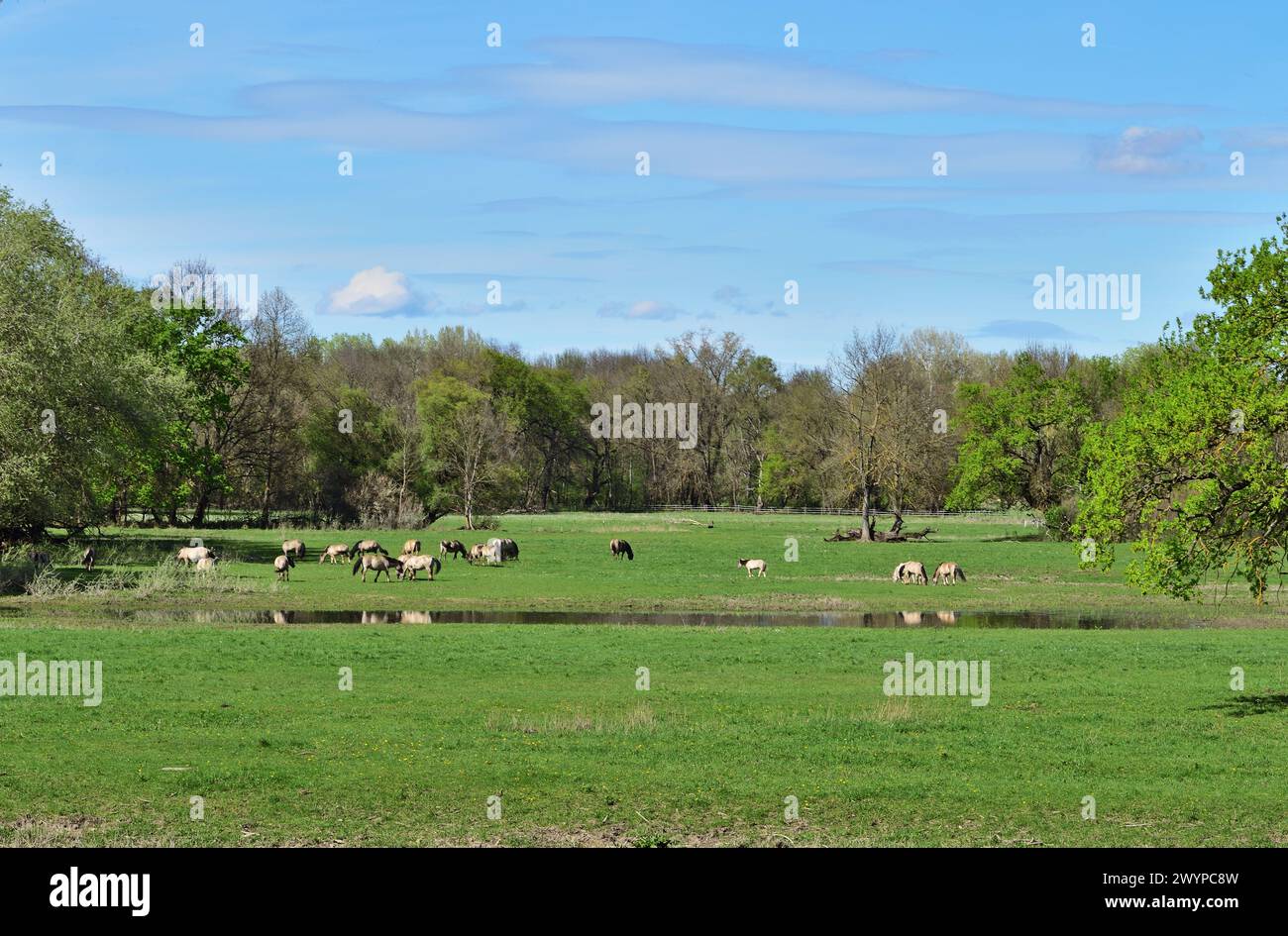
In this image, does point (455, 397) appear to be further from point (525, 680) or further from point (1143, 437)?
point (1143, 437)

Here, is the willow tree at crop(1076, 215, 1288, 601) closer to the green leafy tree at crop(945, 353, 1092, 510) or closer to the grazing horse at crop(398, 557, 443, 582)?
the grazing horse at crop(398, 557, 443, 582)

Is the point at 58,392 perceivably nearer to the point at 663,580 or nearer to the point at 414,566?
the point at 414,566

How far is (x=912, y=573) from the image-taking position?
5931cm

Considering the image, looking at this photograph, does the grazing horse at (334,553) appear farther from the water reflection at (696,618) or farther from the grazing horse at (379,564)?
the water reflection at (696,618)

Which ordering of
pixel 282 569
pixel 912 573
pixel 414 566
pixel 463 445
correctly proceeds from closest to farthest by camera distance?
pixel 282 569
pixel 414 566
pixel 912 573
pixel 463 445

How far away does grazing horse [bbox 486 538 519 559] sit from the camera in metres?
65.1

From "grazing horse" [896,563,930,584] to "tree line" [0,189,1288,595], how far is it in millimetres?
11131

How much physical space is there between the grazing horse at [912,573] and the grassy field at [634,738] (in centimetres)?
1841

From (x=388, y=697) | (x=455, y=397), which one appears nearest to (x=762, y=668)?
(x=388, y=697)

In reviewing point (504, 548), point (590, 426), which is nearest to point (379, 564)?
point (504, 548)

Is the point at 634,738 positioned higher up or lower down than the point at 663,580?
higher up

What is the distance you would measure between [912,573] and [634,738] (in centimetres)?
4069
